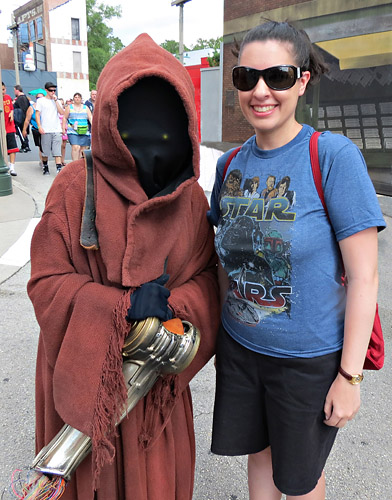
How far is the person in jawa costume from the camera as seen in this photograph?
130cm

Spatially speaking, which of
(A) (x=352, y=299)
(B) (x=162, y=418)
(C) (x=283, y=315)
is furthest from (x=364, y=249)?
(B) (x=162, y=418)

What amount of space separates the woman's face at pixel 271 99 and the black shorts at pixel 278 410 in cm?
70

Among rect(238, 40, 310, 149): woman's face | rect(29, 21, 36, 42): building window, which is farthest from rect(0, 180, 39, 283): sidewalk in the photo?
rect(29, 21, 36, 42): building window

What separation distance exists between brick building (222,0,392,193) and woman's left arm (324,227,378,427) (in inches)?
320

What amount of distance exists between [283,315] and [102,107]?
83 centimetres

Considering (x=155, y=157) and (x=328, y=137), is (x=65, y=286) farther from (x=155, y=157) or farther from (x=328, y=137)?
(x=328, y=137)

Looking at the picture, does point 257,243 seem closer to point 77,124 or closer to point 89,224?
point 89,224

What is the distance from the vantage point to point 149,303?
129 cm

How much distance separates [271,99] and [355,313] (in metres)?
0.69

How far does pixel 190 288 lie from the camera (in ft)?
5.01

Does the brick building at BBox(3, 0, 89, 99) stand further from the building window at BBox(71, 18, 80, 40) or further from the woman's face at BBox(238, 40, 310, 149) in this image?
the woman's face at BBox(238, 40, 310, 149)

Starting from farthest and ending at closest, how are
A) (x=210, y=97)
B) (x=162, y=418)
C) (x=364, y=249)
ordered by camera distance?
1. (x=210, y=97)
2. (x=162, y=418)
3. (x=364, y=249)

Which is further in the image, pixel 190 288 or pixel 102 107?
pixel 190 288

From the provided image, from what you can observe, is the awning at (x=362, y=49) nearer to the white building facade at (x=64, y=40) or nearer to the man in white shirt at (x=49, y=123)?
the man in white shirt at (x=49, y=123)
